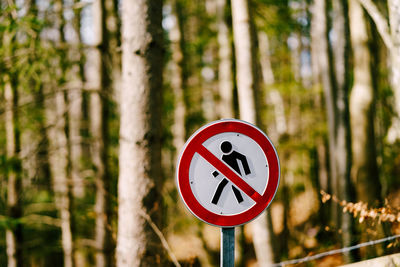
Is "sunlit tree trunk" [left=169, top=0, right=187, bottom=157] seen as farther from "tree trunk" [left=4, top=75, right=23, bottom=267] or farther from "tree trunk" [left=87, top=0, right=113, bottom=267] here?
"tree trunk" [left=4, top=75, right=23, bottom=267]

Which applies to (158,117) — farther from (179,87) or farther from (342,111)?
(179,87)

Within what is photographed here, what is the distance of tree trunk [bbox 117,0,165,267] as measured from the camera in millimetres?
3121

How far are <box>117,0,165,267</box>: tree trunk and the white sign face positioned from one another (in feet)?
4.31

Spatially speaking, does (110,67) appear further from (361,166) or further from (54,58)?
(361,166)

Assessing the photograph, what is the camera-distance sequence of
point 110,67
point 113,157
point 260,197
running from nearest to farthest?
1. point 260,197
2. point 110,67
3. point 113,157

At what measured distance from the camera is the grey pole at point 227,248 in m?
1.91

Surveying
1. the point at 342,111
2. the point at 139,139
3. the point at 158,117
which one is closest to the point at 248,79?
the point at 158,117

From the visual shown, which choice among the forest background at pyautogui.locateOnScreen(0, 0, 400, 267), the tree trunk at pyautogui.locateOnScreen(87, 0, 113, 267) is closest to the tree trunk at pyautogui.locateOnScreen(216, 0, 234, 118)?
the forest background at pyautogui.locateOnScreen(0, 0, 400, 267)

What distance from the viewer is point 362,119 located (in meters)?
6.51

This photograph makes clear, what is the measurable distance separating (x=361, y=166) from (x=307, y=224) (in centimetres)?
432

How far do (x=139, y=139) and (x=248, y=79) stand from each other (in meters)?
1.87

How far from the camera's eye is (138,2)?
3.14m

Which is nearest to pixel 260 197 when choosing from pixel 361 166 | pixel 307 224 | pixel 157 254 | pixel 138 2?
pixel 157 254

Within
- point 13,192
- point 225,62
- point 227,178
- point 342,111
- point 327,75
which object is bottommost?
point 13,192
